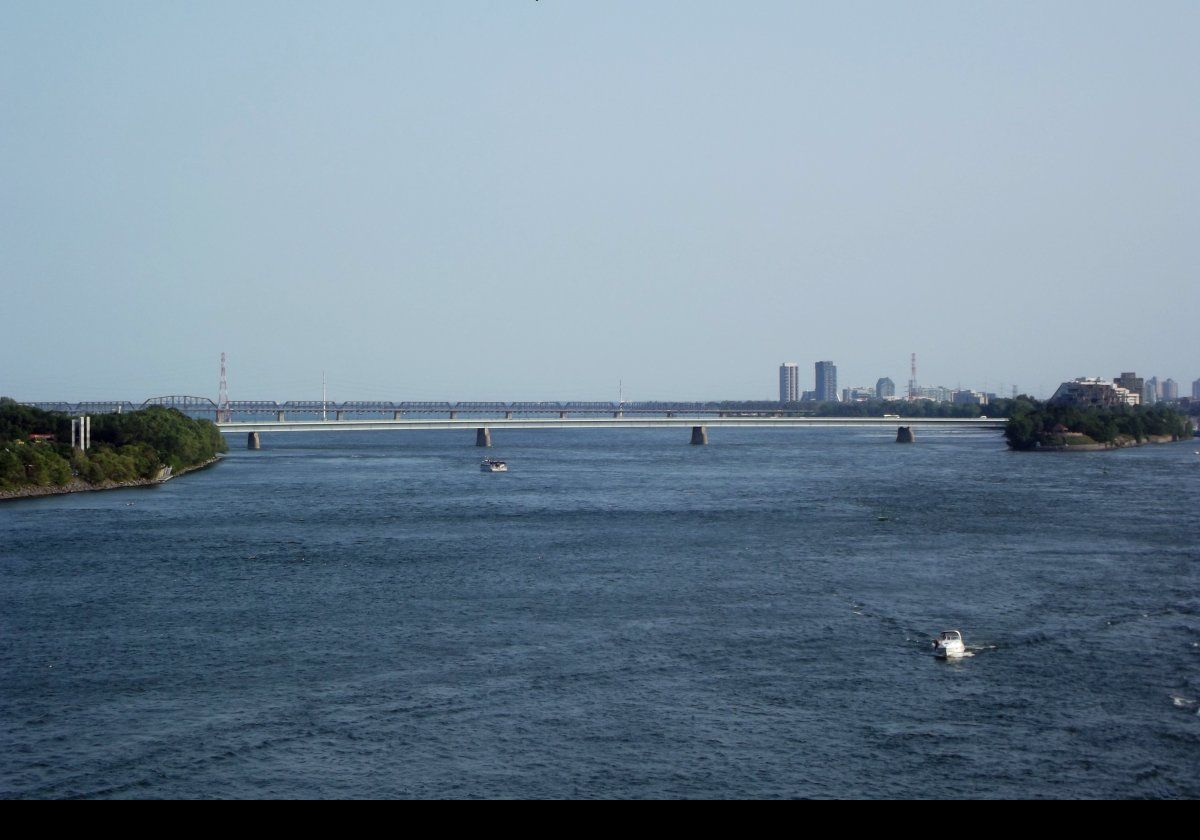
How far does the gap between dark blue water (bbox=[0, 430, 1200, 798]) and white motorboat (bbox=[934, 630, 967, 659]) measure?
16 cm

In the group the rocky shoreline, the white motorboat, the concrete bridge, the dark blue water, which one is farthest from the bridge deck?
the white motorboat

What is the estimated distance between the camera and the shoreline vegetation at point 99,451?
85.8 ft

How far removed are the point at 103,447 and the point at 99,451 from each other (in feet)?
3.23

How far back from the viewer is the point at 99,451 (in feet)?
96.3

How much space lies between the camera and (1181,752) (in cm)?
768

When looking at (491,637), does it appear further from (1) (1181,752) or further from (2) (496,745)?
(1) (1181,752)

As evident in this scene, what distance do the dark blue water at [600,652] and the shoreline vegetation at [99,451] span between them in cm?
345

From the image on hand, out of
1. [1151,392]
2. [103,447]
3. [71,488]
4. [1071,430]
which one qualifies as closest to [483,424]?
[103,447]

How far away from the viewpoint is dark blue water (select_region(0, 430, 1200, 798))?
296 inches

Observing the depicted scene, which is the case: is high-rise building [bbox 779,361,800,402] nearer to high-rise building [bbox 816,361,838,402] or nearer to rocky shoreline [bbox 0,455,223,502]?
high-rise building [bbox 816,361,838,402]

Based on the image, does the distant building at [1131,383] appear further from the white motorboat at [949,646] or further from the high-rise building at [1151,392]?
the white motorboat at [949,646]

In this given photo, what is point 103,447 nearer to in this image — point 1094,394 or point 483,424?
point 483,424
